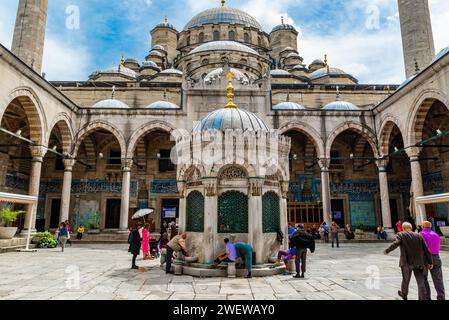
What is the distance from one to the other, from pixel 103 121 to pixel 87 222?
5.94 meters

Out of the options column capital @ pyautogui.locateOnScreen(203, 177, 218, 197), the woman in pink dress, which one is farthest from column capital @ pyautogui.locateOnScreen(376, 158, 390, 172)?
column capital @ pyautogui.locateOnScreen(203, 177, 218, 197)

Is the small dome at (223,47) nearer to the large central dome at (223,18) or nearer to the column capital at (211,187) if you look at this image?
the large central dome at (223,18)

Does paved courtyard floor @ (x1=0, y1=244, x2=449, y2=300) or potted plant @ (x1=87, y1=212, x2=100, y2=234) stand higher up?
potted plant @ (x1=87, y1=212, x2=100, y2=234)

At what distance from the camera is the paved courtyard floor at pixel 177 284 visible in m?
4.28

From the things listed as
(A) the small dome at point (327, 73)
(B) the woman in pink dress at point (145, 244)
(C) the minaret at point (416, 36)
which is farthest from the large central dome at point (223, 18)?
(B) the woman in pink dress at point (145, 244)

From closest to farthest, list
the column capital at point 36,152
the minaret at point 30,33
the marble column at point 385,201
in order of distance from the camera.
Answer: the column capital at point 36,152, the marble column at point 385,201, the minaret at point 30,33

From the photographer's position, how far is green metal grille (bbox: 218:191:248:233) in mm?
5977

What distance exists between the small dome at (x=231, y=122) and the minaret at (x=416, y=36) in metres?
13.4

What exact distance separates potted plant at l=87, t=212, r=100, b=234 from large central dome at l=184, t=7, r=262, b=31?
1998 centimetres

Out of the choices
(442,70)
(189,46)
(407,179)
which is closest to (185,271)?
(442,70)

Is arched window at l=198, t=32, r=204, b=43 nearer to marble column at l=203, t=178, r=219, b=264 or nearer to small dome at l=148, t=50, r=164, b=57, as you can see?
small dome at l=148, t=50, r=164, b=57

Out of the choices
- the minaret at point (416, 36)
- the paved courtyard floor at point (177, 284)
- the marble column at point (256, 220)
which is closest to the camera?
the paved courtyard floor at point (177, 284)

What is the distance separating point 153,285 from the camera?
501 cm

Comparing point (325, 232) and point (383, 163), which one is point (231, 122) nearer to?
point (325, 232)
